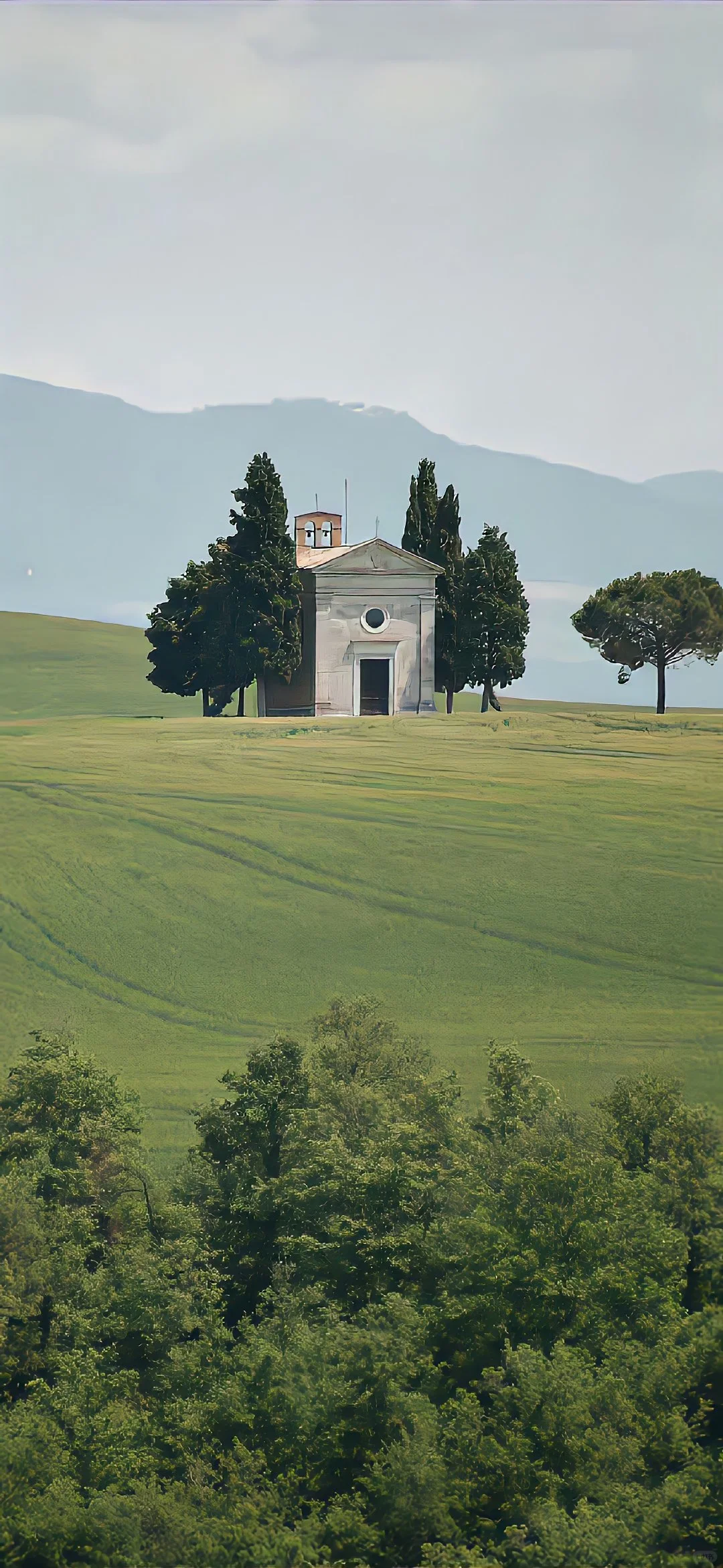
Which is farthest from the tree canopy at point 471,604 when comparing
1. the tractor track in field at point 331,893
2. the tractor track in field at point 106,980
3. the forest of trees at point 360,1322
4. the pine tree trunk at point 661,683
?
the forest of trees at point 360,1322

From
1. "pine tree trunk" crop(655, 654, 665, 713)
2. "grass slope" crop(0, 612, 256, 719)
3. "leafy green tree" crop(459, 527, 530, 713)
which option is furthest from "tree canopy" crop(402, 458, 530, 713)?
"grass slope" crop(0, 612, 256, 719)

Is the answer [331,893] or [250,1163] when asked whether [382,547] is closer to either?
[331,893]

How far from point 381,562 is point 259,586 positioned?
7472mm

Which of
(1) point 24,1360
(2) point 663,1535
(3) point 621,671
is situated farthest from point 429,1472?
(3) point 621,671

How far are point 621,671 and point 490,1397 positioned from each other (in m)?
45.5

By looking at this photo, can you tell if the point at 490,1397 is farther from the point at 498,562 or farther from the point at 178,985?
the point at 498,562

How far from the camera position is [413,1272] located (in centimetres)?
2339

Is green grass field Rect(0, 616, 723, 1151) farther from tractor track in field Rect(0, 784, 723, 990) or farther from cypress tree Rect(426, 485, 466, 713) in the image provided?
cypress tree Rect(426, 485, 466, 713)

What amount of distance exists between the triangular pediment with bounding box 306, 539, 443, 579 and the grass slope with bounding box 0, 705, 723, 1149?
13.5m

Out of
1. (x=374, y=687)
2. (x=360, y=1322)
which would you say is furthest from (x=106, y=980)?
(x=374, y=687)

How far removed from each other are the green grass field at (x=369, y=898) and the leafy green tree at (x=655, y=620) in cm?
806

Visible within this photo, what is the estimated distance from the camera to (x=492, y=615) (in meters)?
62.9

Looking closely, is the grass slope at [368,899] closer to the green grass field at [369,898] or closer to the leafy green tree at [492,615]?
the green grass field at [369,898]

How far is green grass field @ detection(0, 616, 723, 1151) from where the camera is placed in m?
31.1
